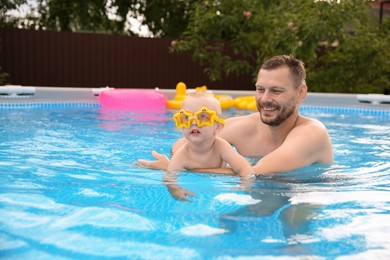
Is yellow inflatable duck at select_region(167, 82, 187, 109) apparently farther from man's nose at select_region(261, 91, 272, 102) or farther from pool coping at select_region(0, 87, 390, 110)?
man's nose at select_region(261, 91, 272, 102)

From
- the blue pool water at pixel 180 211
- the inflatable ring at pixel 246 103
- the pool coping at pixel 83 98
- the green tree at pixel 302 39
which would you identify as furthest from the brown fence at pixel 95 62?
the blue pool water at pixel 180 211

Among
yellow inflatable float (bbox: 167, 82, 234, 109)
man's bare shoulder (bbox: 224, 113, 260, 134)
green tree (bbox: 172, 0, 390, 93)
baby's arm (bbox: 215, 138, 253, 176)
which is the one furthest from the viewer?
green tree (bbox: 172, 0, 390, 93)

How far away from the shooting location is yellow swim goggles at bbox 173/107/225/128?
317 centimetres

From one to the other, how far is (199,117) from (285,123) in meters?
0.84

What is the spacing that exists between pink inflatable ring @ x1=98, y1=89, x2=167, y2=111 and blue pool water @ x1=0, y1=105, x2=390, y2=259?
4436 millimetres

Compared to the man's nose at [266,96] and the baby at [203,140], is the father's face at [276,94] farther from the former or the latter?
the baby at [203,140]

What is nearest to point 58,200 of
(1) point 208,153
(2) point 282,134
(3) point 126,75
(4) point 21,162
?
(1) point 208,153

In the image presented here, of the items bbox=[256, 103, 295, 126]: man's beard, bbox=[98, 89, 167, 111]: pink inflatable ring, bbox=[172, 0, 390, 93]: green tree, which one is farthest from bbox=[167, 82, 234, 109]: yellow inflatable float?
bbox=[256, 103, 295, 126]: man's beard

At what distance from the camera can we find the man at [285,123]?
11.1ft

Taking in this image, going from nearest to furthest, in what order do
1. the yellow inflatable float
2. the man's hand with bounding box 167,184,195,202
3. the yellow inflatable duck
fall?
the man's hand with bounding box 167,184,195,202
the yellow inflatable duck
the yellow inflatable float

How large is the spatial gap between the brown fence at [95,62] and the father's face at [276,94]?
10941mm

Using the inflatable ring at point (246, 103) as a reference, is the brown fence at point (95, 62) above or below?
above

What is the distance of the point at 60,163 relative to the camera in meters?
4.20

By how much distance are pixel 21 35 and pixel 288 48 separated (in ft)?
22.5
